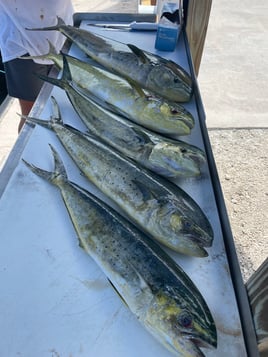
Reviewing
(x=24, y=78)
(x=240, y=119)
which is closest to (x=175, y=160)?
(x=24, y=78)

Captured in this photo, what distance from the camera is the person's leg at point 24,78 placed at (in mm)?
2223

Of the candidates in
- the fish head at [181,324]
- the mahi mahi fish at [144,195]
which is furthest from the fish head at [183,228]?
the fish head at [181,324]

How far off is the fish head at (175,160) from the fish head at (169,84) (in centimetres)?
42

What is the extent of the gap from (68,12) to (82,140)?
127 centimetres

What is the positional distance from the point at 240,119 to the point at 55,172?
2.71 metres

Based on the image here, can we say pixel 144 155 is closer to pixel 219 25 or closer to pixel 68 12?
pixel 68 12

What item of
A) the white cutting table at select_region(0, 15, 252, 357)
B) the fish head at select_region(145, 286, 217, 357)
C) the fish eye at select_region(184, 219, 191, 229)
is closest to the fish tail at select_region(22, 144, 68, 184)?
the white cutting table at select_region(0, 15, 252, 357)

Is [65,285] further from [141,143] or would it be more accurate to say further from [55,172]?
[141,143]

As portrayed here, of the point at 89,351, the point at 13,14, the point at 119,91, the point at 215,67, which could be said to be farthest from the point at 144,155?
the point at 215,67

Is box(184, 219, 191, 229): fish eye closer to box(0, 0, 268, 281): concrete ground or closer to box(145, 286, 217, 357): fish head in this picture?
box(145, 286, 217, 357): fish head

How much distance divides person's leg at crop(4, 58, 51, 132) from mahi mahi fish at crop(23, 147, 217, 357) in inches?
52.3

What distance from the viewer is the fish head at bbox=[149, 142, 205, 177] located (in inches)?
49.4

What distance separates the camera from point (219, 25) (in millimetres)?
5590

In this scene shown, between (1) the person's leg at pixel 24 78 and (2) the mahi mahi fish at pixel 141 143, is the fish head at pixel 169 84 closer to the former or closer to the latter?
(2) the mahi mahi fish at pixel 141 143
